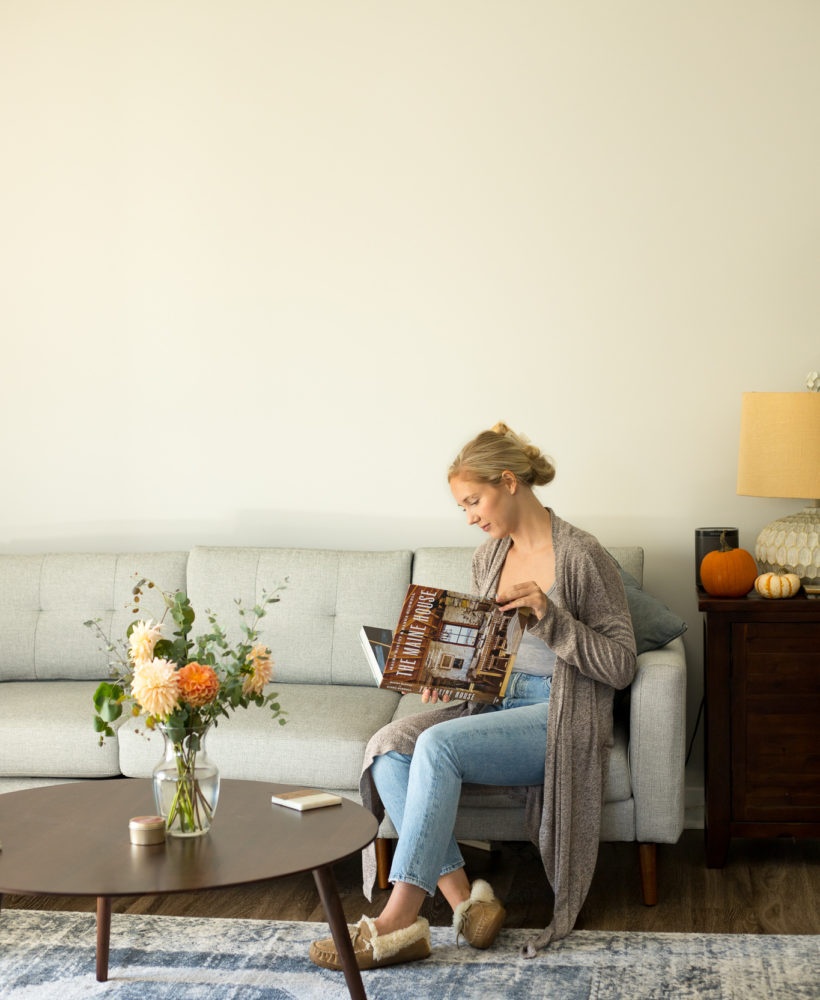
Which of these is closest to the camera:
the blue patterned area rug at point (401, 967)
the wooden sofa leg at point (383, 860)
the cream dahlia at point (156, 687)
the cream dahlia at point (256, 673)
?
the cream dahlia at point (156, 687)

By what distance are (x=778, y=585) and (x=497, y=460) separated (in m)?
0.89

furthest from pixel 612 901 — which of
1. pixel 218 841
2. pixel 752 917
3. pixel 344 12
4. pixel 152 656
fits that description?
pixel 344 12

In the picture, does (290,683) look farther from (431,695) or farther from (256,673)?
(256,673)

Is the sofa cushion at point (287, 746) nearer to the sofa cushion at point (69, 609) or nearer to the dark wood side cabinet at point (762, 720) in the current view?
the sofa cushion at point (69, 609)

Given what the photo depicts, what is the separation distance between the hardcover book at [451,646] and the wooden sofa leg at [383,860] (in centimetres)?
52

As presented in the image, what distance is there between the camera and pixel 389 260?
3.67 m

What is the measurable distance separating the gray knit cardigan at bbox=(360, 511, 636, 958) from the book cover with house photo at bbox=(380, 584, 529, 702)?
0.10 meters

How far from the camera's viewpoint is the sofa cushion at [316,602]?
11.0 ft

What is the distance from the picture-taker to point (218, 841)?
2045 mm

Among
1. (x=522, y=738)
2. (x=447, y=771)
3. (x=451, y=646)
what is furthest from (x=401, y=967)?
(x=451, y=646)

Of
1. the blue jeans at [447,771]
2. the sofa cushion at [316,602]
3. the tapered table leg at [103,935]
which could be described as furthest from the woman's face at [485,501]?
the tapered table leg at [103,935]

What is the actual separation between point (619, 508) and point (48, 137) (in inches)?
86.3

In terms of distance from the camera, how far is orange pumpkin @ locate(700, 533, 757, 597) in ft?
10.1

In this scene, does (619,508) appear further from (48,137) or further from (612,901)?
(48,137)
